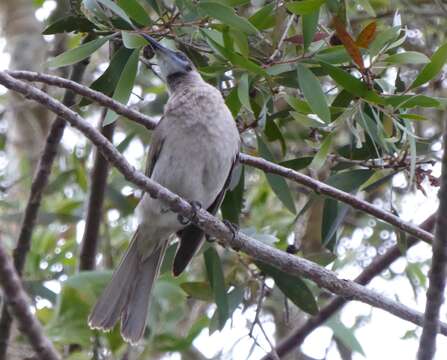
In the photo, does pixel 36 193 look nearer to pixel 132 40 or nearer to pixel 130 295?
pixel 130 295

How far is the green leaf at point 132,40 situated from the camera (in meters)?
3.59

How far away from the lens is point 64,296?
4.19m

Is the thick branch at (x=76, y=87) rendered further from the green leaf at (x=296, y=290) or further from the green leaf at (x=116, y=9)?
the green leaf at (x=296, y=290)

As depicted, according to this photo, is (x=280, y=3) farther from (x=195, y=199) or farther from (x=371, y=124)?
(x=195, y=199)

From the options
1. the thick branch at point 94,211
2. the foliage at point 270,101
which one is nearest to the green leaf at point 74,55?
the foliage at point 270,101

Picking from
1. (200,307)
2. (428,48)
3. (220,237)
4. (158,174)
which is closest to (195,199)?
(158,174)

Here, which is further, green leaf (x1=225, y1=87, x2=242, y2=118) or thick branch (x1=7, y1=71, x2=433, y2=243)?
green leaf (x1=225, y1=87, x2=242, y2=118)

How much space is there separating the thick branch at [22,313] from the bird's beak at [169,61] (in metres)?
1.60

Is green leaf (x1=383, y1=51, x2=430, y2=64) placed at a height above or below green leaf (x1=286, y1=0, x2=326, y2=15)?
below

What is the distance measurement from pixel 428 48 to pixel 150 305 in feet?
8.04

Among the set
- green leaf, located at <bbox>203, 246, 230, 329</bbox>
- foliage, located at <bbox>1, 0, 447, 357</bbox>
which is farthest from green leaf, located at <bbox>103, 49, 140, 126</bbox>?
green leaf, located at <bbox>203, 246, 230, 329</bbox>

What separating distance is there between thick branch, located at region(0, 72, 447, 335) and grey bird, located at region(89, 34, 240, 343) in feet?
1.55

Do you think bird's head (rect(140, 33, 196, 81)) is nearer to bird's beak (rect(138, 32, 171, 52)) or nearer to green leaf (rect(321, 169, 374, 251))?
bird's beak (rect(138, 32, 171, 52))

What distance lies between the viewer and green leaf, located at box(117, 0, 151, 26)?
363cm
